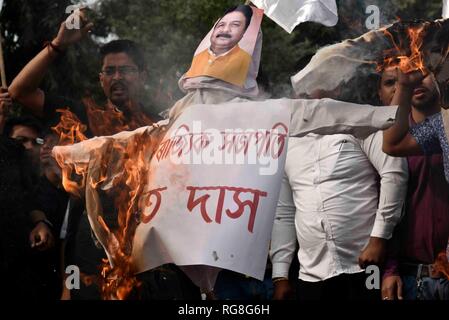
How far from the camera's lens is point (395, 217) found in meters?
5.22

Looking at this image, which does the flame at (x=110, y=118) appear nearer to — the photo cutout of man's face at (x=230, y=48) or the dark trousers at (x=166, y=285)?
the photo cutout of man's face at (x=230, y=48)

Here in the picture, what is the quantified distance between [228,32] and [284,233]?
980 millimetres

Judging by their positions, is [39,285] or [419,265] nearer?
[419,265]

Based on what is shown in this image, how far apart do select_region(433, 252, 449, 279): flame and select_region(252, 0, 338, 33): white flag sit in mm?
1170

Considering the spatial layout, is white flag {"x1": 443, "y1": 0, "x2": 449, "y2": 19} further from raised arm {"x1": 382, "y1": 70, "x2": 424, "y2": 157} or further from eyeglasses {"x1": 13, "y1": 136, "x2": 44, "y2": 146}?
eyeglasses {"x1": 13, "y1": 136, "x2": 44, "y2": 146}

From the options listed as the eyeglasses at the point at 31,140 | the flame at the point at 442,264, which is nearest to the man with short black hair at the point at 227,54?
the eyeglasses at the point at 31,140

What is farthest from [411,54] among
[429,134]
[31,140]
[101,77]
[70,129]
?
[31,140]

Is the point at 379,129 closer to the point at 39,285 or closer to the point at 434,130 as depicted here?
the point at 434,130

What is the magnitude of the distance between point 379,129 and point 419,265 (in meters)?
0.64

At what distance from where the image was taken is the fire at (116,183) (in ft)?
17.8

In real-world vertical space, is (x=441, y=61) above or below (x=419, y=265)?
above

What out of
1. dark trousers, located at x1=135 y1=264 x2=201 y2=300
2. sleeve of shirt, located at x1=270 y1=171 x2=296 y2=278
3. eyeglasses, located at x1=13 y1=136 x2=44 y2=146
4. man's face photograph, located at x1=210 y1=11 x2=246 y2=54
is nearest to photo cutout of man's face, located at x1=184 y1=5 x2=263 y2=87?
man's face photograph, located at x1=210 y1=11 x2=246 y2=54
